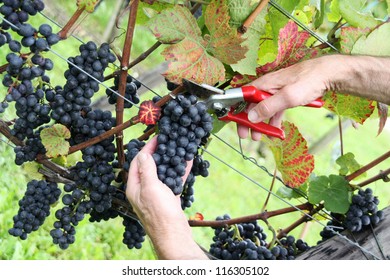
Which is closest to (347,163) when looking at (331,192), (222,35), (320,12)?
(331,192)

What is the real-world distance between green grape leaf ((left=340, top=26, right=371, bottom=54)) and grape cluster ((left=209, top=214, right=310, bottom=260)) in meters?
0.59

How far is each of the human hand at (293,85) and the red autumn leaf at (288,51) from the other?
0.05 meters

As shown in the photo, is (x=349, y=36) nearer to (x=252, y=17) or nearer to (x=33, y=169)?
(x=252, y=17)

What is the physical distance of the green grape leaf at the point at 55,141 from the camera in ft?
4.51

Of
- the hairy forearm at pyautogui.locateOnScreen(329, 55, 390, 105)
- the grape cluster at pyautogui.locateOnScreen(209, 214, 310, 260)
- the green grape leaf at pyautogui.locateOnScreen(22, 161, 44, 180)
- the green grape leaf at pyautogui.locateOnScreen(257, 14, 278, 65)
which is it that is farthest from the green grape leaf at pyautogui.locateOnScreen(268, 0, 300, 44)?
the green grape leaf at pyautogui.locateOnScreen(22, 161, 44, 180)

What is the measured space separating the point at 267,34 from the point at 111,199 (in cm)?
59

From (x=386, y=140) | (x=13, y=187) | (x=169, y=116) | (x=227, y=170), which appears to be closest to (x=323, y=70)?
(x=169, y=116)

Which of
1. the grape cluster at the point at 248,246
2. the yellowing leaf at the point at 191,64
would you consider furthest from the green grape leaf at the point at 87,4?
the grape cluster at the point at 248,246

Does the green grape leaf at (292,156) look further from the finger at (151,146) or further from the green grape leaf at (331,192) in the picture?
the finger at (151,146)

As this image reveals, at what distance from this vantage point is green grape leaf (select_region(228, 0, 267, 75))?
1.32 m

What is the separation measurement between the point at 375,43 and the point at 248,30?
0.33m

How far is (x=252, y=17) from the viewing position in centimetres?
131

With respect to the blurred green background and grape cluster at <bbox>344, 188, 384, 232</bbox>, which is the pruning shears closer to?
the blurred green background

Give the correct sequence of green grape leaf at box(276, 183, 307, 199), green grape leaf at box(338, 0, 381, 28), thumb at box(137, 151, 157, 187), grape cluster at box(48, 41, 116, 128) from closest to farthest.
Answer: thumb at box(137, 151, 157, 187), grape cluster at box(48, 41, 116, 128), green grape leaf at box(338, 0, 381, 28), green grape leaf at box(276, 183, 307, 199)
